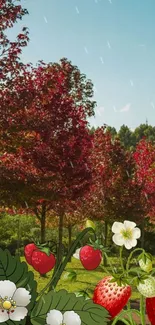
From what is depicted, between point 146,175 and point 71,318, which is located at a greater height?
point 146,175

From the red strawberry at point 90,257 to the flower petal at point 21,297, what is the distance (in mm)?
467

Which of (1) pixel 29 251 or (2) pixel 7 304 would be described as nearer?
(2) pixel 7 304

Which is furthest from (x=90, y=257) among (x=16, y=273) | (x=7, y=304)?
(x=7, y=304)

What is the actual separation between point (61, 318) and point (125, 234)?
0.41m

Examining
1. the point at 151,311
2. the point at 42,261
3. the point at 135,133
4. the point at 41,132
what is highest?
the point at 135,133

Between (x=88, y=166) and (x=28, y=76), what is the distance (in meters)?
5.54

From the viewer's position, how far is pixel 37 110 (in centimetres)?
1571

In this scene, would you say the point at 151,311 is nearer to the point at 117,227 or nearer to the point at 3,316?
the point at 117,227

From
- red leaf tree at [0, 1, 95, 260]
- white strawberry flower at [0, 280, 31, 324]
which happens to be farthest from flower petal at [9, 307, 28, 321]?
red leaf tree at [0, 1, 95, 260]

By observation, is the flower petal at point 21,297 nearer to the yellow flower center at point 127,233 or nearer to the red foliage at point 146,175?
the yellow flower center at point 127,233

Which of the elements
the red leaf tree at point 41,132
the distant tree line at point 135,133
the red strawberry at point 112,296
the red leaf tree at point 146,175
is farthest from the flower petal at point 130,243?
the distant tree line at point 135,133

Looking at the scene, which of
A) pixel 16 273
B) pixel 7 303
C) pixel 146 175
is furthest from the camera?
pixel 146 175

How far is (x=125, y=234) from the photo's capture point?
132 centimetres

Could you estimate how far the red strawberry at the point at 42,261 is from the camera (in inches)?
56.6
